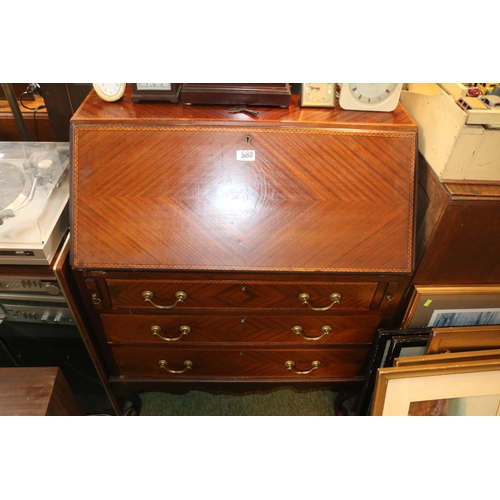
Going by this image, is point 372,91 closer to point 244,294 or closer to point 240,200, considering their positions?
point 240,200

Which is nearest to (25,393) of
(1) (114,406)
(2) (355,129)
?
(1) (114,406)

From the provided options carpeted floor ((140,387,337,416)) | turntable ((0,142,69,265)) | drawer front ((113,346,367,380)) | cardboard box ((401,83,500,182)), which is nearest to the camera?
cardboard box ((401,83,500,182))

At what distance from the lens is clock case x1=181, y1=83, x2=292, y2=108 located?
143 cm

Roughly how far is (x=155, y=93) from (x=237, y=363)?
1.18 metres

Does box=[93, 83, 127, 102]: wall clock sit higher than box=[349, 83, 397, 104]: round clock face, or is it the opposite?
box=[349, 83, 397, 104]: round clock face

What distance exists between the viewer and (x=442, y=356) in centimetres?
158

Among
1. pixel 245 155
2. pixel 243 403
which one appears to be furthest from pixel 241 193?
pixel 243 403

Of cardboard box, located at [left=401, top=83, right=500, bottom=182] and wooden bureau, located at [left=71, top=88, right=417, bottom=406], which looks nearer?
cardboard box, located at [left=401, top=83, right=500, bottom=182]

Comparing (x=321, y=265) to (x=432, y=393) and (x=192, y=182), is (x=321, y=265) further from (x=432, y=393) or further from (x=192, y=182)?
(x=432, y=393)

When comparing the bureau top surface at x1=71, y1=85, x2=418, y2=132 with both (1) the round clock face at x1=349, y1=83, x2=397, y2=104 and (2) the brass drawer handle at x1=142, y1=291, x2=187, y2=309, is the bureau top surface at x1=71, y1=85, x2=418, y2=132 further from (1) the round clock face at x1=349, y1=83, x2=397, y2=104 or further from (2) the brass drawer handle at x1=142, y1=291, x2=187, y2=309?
(2) the brass drawer handle at x1=142, y1=291, x2=187, y2=309

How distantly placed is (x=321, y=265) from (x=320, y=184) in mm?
287

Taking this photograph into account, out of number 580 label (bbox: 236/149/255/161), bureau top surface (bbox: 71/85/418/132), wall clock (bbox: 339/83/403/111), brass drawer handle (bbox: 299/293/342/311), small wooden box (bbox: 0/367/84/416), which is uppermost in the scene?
wall clock (bbox: 339/83/403/111)

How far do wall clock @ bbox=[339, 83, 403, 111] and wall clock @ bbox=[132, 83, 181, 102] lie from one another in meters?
0.62

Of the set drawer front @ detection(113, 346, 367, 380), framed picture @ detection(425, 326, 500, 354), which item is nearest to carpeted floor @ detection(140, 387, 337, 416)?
drawer front @ detection(113, 346, 367, 380)
